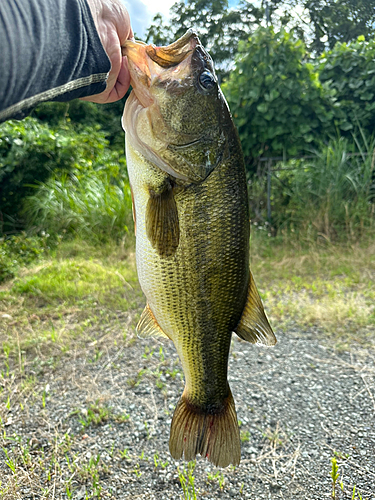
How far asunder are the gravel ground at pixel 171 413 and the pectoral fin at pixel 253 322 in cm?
113

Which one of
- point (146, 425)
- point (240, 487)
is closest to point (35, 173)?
point (146, 425)

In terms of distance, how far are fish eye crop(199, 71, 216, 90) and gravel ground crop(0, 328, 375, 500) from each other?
76.3 inches

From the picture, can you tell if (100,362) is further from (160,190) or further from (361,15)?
(361,15)

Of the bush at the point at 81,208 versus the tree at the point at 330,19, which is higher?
the tree at the point at 330,19

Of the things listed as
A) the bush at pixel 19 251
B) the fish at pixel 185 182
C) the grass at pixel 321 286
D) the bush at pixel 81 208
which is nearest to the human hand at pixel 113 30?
the fish at pixel 185 182

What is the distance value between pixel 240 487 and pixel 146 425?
0.72 metres

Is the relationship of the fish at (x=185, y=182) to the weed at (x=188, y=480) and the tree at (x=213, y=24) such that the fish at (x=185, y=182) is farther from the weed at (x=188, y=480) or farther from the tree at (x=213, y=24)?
the tree at (x=213, y=24)

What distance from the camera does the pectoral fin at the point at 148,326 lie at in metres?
1.56

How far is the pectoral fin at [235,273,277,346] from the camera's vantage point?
1485 millimetres

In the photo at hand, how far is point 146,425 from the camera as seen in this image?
265cm

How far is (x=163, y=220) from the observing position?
50.9 inches

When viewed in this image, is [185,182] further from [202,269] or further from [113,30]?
[113,30]

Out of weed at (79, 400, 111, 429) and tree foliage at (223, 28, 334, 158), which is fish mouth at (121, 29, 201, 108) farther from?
tree foliage at (223, 28, 334, 158)

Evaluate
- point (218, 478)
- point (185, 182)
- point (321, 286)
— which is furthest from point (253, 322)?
point (321, 286)
